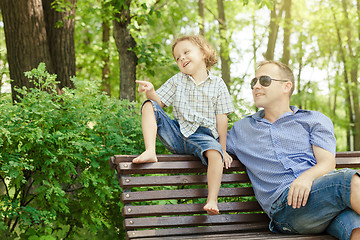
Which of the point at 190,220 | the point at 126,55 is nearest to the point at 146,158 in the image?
the point at 190,220

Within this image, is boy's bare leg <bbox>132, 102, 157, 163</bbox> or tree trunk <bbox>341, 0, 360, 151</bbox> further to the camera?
tree trunk <bbox>341, 0, 360, 151</bbox>

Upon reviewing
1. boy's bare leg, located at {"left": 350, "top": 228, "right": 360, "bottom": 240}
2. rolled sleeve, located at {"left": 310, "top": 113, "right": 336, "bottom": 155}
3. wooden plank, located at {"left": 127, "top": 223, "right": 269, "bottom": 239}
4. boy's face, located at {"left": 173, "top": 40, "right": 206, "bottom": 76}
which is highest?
boy's face, located at {"left": 173, "top": 40, "right": 206, "bottom": 76}

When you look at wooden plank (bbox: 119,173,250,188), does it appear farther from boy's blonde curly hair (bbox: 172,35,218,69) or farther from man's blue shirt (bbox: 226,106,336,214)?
boy's blonde curly hair (bbox: 172,35,218,69)

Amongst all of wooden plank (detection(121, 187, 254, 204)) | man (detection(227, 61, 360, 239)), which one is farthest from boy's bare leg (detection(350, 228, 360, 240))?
wooden plank (detection(121, 187, 254, 204))

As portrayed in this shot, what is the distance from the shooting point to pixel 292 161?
317 centimetres

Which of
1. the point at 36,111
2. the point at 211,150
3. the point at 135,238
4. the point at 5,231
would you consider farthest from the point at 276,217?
the point at 5,231

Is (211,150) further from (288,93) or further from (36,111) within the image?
(36,111)

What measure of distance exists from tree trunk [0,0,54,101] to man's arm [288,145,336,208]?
151 inches

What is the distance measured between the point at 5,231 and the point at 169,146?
168 cm

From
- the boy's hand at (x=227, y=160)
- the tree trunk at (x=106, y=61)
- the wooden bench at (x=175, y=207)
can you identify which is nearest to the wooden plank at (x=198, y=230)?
the wooden bench at (x=175, y=207)

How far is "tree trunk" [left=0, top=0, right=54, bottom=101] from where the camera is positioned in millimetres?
5500

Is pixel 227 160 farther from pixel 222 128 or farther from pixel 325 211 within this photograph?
pixel 325 211

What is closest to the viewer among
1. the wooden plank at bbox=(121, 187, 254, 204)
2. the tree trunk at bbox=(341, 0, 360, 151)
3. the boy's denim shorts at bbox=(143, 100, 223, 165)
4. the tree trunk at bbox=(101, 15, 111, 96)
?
the wooden plank at bbox=(121, 187, 254, 204)

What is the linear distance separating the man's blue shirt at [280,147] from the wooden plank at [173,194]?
207mm
